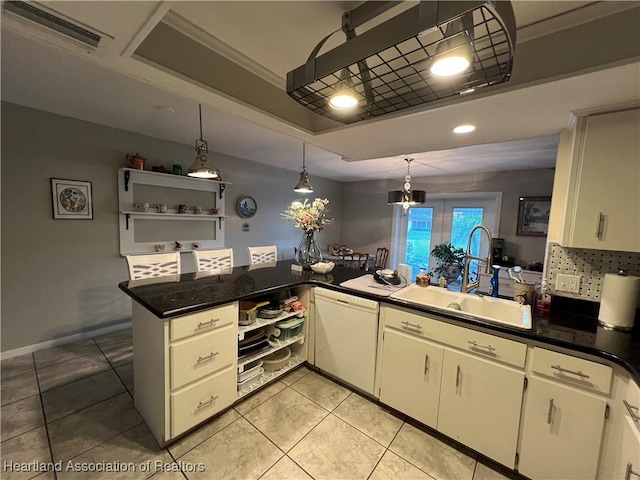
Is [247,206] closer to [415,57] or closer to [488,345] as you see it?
[415,57]

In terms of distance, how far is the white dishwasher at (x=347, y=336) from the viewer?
1.96 metres

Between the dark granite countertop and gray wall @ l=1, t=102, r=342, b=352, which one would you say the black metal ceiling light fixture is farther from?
gray wall @ l=1, t=102, r=342, b=352

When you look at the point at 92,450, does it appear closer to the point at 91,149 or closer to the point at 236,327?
the point at 236,327

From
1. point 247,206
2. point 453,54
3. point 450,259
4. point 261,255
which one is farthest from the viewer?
point 450,259

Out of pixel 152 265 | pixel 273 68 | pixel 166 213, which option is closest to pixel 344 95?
pixel 273 68

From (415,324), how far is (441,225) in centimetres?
406

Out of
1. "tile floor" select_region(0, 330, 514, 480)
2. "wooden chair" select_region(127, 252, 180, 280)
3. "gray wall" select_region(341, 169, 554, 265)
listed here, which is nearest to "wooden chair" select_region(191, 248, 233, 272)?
"wooden chair" select_region(127, 252, 180, 280)

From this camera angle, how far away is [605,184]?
141 centimetres

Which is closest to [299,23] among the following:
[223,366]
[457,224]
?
[223,366]

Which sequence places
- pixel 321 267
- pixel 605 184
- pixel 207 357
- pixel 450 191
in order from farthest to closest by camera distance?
1. pixel 450 191
2. pixel 321 267
3. pixel 207 357
4. pixel 605 184

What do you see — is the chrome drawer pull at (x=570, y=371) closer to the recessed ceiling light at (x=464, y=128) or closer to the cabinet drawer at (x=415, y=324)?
the cabinet drawer at (x=415, y=324)

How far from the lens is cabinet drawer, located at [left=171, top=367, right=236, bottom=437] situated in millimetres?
1537

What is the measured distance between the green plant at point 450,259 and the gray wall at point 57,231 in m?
4.56

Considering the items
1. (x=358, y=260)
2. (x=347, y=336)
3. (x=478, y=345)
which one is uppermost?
(x=478, y=345)
